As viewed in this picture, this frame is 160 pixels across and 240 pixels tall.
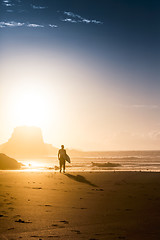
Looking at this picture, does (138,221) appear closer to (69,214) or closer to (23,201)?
(69,214)

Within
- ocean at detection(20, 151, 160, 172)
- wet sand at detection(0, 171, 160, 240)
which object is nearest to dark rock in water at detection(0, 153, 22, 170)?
ocean at detection(20, 151, 160, 172)

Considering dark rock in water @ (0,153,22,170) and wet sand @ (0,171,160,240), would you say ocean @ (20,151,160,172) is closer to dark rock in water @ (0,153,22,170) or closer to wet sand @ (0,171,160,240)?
dark rock in water @ (0,153,22,170)

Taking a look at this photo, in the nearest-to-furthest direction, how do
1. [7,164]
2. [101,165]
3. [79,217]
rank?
[79,217]
[7,164]
[101,165]

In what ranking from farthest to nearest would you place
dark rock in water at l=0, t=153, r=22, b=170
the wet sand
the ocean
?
dark rock in water at l=0, t=153, r=22, b=170 → the ocean → the wet sand

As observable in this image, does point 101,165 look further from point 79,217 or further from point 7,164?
point 79,217

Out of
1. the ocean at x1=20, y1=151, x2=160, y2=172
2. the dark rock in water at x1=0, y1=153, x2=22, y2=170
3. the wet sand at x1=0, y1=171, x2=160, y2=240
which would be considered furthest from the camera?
the dark rock in water at x1=0, y1=153, x2=22, y2=170

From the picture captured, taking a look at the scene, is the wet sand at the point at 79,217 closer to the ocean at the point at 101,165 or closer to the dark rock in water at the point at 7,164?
the ocean at the point at 101,165

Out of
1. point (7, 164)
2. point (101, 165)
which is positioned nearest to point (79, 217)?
point (7, 164)

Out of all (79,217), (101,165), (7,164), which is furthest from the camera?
(101,165)

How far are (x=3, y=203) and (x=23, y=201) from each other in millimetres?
670

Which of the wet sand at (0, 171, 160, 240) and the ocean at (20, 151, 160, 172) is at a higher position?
the ocean at (20, 151, 160, 172)

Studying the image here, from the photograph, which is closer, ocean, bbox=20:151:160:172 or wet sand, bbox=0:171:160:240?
wet sand, bbox=0:171:160:240

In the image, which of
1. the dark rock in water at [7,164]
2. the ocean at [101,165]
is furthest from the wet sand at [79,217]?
the dark rock in water at [7,164]

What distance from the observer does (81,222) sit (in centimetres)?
666
